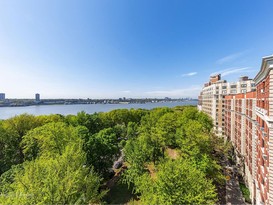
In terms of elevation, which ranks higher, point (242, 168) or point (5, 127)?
point (5, 127)

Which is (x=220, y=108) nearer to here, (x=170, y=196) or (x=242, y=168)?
(x=242, y=168)

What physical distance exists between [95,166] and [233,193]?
23688 mm

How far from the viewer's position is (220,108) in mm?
54156

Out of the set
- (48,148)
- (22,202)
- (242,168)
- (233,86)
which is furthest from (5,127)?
(233,86)

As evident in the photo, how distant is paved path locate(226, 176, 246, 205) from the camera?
74.8ft

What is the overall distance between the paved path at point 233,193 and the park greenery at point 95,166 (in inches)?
79.9

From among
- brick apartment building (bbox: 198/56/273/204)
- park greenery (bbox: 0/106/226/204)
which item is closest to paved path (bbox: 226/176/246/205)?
brick apartment building (bbox: 198/56/273/204)

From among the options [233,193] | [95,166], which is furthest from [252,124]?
[95,166]

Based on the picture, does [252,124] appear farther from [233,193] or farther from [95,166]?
[95,166]

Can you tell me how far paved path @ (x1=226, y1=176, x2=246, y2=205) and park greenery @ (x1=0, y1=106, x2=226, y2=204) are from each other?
6.66 ft

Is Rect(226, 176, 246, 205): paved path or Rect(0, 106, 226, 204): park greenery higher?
Rect(0, 106, 226, 204): park greenery

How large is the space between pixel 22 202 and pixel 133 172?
13324 millimetres

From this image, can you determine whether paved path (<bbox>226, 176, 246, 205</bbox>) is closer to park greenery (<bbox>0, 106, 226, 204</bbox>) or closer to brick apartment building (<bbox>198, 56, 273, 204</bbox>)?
brick apartment building (<bbox>198, 56, 273, 204</bbox>)

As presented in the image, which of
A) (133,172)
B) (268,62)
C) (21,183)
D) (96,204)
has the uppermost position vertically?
(268,62)
